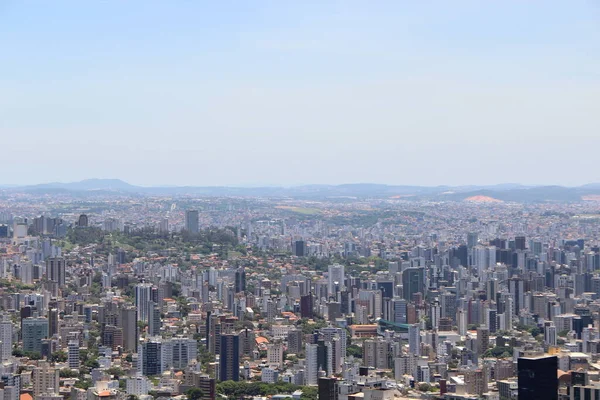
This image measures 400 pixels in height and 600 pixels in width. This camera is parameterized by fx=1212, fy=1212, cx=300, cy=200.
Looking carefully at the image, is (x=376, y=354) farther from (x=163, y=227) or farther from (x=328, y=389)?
(x=163, y=227)

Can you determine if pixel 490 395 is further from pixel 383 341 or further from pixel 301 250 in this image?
pixel 301 250

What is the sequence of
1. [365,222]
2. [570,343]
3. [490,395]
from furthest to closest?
[365,222] → [570,343] → [490,395]

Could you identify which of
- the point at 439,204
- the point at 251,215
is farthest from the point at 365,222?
the point at 439,204

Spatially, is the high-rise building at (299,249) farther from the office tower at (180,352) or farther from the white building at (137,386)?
the white building at (137,386)

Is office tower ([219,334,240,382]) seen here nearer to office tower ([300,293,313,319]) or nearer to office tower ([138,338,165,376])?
office tower ([138,338,165,376])

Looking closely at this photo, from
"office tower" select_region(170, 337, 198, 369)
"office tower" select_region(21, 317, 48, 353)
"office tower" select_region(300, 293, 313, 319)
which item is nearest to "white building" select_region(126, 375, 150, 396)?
"office tower" select_region(170, 337, 198, 369)
